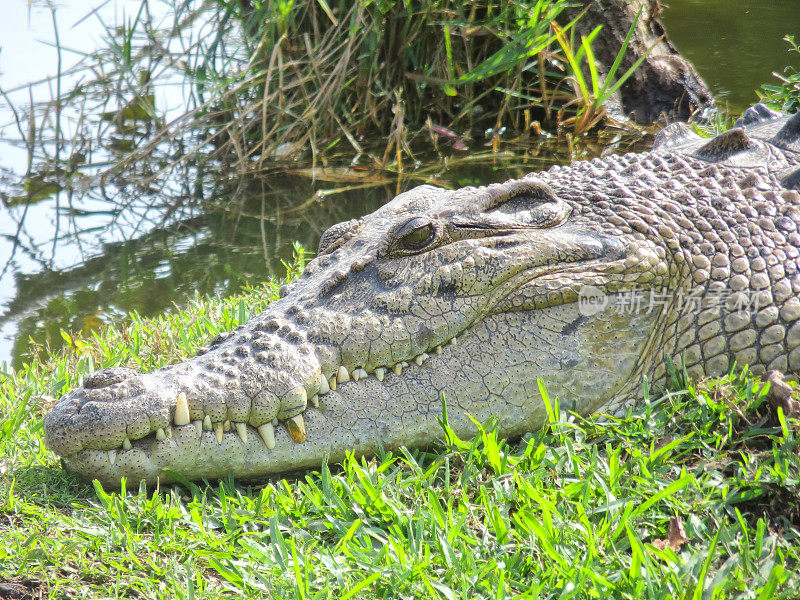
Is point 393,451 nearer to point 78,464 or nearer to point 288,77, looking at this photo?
point 78,464

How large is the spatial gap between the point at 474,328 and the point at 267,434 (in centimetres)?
78

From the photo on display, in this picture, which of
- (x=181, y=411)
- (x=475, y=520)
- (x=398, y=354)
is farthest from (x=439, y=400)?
(x=181, y=411)

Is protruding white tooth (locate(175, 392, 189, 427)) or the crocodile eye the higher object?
the crocodile eye

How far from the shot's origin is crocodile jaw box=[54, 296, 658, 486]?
2334mm

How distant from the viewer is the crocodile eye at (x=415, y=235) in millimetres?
2664

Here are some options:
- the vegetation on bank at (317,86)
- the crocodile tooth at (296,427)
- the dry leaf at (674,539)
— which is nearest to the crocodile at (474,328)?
the crocodile tooth at (296,427)

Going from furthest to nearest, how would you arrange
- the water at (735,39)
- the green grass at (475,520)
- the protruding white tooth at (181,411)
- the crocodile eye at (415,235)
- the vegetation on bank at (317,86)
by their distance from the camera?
the water at (735,39) → the vegetation on bank at (317,86) → the crocodile eye at (415,235) → the protruding white tooth at (181,411) → the green grass at (475,520)

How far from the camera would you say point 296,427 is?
2.39 m

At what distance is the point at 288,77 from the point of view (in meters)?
6.75

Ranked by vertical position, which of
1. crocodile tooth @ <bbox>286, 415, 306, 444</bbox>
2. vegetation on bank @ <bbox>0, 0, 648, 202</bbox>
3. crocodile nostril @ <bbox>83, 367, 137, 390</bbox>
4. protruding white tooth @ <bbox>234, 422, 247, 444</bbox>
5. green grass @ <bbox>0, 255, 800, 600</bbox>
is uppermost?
vegetation on bank @ <bbox>0, 0, 648, 202</bbox>

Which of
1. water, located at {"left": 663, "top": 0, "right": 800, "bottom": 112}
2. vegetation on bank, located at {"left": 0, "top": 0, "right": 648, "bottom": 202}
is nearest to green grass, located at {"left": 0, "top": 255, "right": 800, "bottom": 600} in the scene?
vegetation on bank, located at {"left": 0, "top": 0, "right": 648, "bottom": 202}

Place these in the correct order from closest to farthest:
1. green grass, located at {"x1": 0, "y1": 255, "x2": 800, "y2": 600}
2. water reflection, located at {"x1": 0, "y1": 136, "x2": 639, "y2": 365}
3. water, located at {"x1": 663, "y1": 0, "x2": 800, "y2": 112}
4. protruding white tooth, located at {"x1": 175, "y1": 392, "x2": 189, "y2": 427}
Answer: green grass, located at {"x1": 0, "y1": 255, "x2": 800, "y2": 600} < protruding white tooth, located at {"x1": 175, "y1": 392, "x2": 189, "y2": 427} < water reflection, located at {"x1": 0, "y1": 136, "x2": 639, "y2": 365} < water, located at {"x1": 663, "y1": 0, "x2": 800, "y2": 112}

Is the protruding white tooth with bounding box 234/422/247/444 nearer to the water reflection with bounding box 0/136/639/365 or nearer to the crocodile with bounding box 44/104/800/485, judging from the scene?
the crocodile with bounding box 44/104/800/485

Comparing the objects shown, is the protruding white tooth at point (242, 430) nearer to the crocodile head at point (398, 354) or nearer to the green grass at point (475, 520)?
the crocodile head at point (398, 354)
